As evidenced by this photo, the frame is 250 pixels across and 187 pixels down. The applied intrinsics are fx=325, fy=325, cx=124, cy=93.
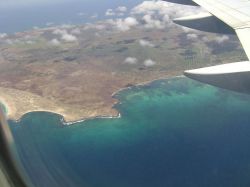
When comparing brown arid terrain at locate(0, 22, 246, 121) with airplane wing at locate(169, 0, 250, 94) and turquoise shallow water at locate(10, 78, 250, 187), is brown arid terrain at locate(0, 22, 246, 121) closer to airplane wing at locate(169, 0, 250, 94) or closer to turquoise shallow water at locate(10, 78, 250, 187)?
turquoise shallow water at locate(10, 78, 250, 187)

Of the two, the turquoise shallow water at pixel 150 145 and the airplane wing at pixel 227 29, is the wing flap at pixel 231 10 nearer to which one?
the airplane wing at pixel 227 29

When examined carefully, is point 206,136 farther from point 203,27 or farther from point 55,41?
point 55,41

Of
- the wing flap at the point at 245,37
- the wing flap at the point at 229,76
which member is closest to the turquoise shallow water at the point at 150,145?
the wing flap at the point at 229,76

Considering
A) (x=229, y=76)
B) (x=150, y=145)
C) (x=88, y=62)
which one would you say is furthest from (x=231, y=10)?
(x=88, y=62)

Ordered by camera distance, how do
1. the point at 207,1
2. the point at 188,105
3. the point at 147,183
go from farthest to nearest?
the point at 188,105
the point at 147,183
the point at 207,1

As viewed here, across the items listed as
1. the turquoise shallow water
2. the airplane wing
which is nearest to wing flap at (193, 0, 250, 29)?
the airplane wing

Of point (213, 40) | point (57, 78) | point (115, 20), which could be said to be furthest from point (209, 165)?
point (115, 20)
